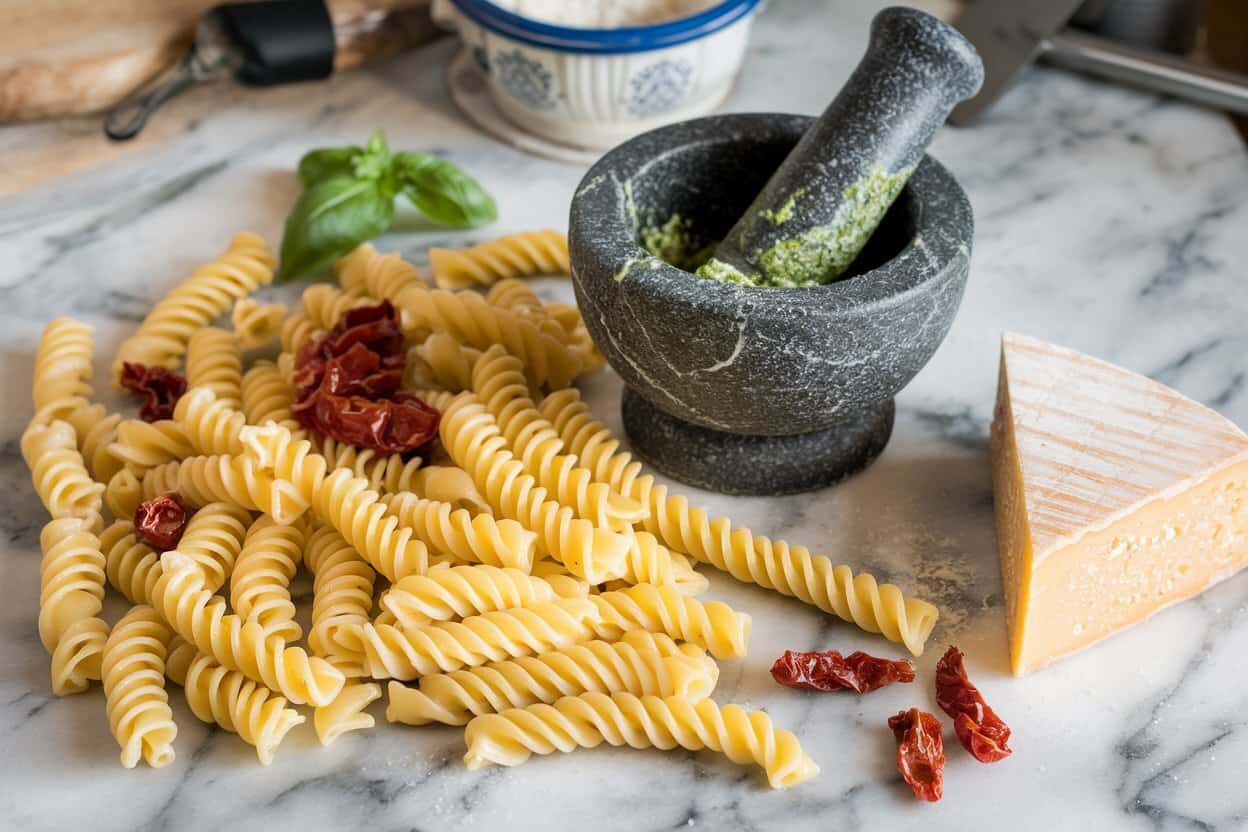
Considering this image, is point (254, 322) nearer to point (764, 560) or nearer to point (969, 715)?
point (764, 560)

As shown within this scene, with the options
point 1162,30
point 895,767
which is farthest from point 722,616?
point 1162,30

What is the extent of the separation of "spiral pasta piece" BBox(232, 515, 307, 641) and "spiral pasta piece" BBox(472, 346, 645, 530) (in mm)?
308

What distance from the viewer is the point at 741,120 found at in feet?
6.53

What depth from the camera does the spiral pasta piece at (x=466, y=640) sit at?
163 centimetres

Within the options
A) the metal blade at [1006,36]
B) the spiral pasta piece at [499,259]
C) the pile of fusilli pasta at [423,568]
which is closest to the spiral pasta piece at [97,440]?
the pile of fusilli pasta at [423,568]

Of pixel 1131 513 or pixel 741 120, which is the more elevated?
pixel 741 120

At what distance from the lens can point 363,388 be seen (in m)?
1.98

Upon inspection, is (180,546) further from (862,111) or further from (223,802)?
(862,111)

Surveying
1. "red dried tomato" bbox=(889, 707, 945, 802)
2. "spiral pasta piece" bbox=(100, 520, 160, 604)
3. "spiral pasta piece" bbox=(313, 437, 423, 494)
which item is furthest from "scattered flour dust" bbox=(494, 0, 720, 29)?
"red dried tomato" bbox=(889, 707, 945, 802)

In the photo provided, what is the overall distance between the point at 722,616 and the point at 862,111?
2.17ft

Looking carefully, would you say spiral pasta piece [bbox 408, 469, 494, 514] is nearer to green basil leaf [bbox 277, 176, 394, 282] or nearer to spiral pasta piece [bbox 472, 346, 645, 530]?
spiral pasta piece [bbox 472, 346, 645, 530]

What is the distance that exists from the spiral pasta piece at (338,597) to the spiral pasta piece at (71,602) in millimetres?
254

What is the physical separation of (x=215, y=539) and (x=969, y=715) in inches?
37.4

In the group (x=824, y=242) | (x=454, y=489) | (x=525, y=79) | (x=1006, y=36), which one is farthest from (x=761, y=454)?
(x=1006, y=36)
